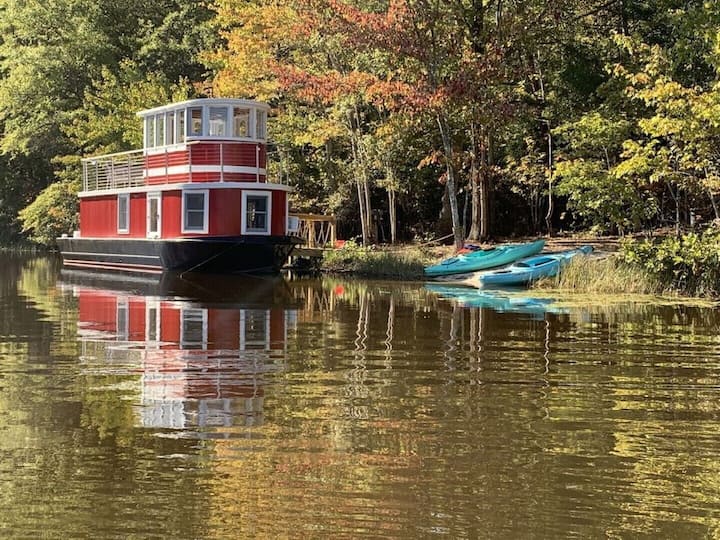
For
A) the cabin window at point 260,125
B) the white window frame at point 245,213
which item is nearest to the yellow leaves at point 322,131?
the cabin window at point 260,125

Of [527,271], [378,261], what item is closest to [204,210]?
[378,261]

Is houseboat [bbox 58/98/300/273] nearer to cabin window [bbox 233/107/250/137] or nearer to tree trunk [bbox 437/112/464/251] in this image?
cabin window [bbox 233/107/250/137]

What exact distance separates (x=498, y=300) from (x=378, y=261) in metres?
8.04

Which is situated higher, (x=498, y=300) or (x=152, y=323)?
(x=498, y=300)

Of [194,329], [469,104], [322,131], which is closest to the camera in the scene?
[194,329]

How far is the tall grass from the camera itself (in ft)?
64.4

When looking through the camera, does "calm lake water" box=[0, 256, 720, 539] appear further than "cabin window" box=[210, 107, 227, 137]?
No

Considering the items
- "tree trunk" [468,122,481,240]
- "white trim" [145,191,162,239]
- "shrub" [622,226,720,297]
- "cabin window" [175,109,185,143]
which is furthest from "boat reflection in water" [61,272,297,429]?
"tree trunk" [468,122,481,240]

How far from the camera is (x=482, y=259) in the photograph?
2448cm

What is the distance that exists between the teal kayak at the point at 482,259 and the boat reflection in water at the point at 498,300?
1911 mm

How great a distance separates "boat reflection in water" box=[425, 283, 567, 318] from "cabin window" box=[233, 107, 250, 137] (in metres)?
7.98

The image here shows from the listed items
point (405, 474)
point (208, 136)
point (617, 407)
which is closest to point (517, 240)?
point (208, 136)

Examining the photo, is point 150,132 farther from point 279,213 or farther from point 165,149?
point 279,213

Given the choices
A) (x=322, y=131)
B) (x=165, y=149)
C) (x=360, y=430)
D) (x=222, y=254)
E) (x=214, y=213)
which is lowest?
(x=360, y=430)
